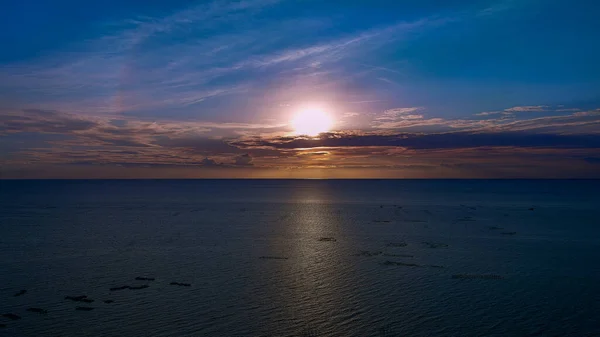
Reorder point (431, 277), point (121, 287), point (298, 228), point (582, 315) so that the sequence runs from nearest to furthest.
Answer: point (582, 315) → point (121, 287) → point (431, 277) → point (298, 228)

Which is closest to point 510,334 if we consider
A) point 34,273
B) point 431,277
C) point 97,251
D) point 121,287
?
point 431,277

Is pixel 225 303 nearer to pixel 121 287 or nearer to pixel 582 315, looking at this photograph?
pixel 121 287

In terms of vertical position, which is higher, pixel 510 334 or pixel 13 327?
pixel 13 327

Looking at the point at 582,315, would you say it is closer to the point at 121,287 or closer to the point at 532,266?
the point at 532,266

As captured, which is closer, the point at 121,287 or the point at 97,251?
the point at 121,287

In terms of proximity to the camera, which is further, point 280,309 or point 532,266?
point 532,266

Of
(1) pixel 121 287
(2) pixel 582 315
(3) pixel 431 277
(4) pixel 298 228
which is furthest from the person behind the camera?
(4) pixel 298 228

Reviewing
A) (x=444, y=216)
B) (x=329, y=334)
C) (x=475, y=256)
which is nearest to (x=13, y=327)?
(x=329, y=334)

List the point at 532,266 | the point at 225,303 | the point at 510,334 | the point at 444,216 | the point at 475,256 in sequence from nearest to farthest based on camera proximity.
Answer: the point at 510,334, the point at 225,303, the point at 532,266, the point at 475,256, the point at 444,216

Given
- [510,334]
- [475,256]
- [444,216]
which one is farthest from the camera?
[444,216]
